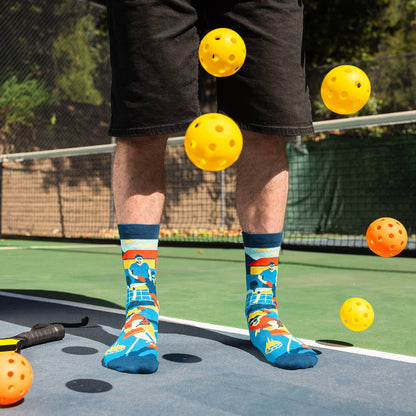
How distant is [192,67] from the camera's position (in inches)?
80.0

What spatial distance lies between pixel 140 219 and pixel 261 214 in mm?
448

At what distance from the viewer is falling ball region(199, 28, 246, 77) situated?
1.81 m

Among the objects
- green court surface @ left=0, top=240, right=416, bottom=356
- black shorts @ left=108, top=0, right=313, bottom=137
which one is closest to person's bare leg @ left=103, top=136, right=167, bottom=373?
black shorts @ left=108, top=0, right=313, bottom=137

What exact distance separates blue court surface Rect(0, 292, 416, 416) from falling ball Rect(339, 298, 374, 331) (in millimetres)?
175

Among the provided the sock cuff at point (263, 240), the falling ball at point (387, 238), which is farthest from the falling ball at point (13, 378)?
the falling ball at point (387, 238)

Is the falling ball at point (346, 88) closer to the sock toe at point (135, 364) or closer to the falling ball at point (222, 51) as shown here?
the falling ball at point (222, 51)

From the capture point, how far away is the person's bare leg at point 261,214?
2.12 meters

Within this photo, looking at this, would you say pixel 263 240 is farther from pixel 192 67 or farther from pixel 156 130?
pixel 192 67

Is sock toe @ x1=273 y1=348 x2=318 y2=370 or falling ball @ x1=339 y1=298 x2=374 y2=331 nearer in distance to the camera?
sock toe @ x1=273 y1=348 x2=318 y2=370

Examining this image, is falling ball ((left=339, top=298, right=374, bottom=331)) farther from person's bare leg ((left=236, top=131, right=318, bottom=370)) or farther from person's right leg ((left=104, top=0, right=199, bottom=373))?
person's right leg ((left=104, top=0, right=199, bottom=373))

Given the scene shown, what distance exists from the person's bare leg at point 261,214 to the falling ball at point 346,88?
0.24 metres

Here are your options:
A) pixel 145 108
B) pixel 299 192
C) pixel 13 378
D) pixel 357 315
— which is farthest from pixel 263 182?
pixel 299 192

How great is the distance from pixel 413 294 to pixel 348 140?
23.9 ft

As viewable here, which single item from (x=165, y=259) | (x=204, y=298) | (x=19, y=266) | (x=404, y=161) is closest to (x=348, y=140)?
(x=404, y=161)
